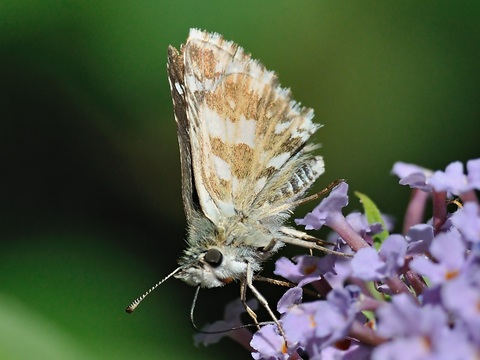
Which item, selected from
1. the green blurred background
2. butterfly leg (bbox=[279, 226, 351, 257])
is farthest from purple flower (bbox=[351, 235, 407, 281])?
the green blurred background

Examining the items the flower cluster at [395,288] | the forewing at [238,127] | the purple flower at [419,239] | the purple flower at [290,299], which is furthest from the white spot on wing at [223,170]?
the purple flower at [419,239]

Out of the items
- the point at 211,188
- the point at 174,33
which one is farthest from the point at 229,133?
the point at 174,33

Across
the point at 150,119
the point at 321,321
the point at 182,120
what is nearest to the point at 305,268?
the point at 321,321

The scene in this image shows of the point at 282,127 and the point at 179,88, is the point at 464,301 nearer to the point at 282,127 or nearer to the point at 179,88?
the point at 282,127

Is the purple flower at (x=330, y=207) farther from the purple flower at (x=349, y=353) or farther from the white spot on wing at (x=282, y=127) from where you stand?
the white spot on wing at (x=282, y=127)

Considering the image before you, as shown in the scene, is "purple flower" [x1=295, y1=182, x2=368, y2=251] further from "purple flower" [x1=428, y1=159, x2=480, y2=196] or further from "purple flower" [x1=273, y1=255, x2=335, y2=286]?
"purple flower" [x1=428, y1=159, x2=480, y2=196]

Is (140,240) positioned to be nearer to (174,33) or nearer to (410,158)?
(174,33)

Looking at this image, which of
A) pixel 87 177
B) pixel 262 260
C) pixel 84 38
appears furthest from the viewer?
pixel 87 177
